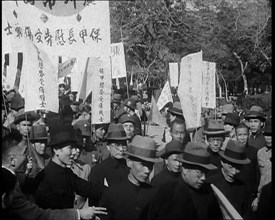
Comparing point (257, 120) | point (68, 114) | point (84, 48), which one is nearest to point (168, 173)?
point (84, 48)

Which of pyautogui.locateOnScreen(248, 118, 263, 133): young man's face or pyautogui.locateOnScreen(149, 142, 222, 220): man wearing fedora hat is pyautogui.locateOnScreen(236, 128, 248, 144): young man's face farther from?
pyautogui.locateOnScreen(149, 142, 222, 220): man wearing fedora hat

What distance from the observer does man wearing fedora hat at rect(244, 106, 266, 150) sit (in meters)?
6.67

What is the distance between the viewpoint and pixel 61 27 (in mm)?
5398

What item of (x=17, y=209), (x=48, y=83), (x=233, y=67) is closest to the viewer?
(x=17, y=209)

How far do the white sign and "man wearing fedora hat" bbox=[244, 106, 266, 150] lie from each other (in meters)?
2.01

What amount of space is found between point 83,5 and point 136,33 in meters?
21.8

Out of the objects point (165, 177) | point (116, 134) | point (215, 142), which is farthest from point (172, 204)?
point (215, 142)

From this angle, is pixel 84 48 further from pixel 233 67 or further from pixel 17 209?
pixel 233 67

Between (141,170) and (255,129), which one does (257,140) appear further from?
(141,170)

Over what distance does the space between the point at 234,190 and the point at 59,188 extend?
1.63 metres

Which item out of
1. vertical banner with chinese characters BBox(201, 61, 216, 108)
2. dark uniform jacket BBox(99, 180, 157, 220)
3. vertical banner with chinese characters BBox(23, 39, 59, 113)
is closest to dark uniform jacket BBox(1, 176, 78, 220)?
dark uniform jacket BBox(99, 180, 157, 220)

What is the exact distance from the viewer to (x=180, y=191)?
3561 millimetres

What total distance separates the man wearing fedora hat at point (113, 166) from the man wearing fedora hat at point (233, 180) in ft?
3.39

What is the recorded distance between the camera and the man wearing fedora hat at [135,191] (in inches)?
155
